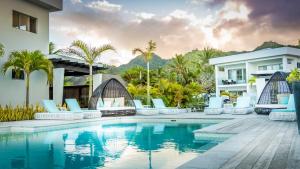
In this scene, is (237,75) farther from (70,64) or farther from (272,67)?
(70,64)

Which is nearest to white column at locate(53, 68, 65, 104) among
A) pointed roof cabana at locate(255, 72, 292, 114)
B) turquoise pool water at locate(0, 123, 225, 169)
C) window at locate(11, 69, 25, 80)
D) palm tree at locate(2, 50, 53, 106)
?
window at locate(11, 69, 25, 80)

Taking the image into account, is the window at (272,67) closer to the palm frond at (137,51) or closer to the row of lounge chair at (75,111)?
the palm frond at (137,51)

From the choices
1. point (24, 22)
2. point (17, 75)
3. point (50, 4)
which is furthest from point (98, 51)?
point (17, 75)

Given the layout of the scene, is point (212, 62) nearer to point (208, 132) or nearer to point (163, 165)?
point (208, 132)

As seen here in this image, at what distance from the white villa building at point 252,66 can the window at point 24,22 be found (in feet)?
59.0

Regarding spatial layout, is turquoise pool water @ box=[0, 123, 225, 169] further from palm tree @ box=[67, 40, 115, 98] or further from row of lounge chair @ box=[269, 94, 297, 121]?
palm tree @ box=[67, 40, 115, 98]

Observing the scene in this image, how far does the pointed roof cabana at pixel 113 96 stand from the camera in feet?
58.9

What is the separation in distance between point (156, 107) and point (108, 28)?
13.0m

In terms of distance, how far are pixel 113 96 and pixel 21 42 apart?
6303 mm

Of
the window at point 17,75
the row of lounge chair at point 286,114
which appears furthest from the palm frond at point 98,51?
the row of lounge chair at point 286,114

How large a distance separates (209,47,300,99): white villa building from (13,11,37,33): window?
17987 mm

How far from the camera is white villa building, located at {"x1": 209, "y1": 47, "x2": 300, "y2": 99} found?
28.8 metres

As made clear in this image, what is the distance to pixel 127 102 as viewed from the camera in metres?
19.9

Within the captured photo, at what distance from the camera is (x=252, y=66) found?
107 ft
